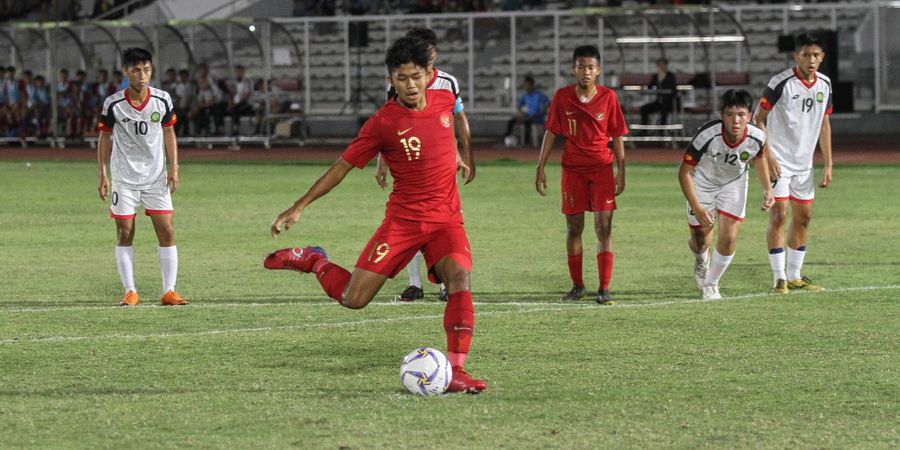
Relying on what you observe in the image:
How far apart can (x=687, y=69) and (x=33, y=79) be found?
15539mm

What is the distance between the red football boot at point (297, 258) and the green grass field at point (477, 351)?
1.96ft

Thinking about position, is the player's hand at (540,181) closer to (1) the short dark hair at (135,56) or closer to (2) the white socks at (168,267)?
(2) the white socks at (168,267)

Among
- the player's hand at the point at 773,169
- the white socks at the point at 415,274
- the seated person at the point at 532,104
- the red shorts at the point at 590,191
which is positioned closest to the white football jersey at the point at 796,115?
the player's hand at the point at 773,169

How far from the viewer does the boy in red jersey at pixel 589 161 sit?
38.2 feet

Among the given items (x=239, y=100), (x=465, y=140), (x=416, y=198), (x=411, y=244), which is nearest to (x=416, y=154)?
(x=416, y=198)

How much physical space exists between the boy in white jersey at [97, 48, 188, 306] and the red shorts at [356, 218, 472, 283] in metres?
3.87

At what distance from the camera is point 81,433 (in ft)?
23.0

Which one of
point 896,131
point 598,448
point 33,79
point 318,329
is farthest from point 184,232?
point 896,131

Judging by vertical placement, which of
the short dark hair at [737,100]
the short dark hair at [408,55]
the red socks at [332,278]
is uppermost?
the short dark hair at [408,55]

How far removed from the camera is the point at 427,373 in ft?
25.2

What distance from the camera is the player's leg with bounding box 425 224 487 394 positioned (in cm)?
782

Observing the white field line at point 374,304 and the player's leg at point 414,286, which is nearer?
the white field line at point 374,304

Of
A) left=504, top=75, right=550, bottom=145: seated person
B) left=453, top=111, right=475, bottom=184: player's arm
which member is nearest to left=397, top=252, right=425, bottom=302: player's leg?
left=453, top=111, right=475, bottom=184: player's arm

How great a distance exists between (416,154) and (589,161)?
3882 millimetres
